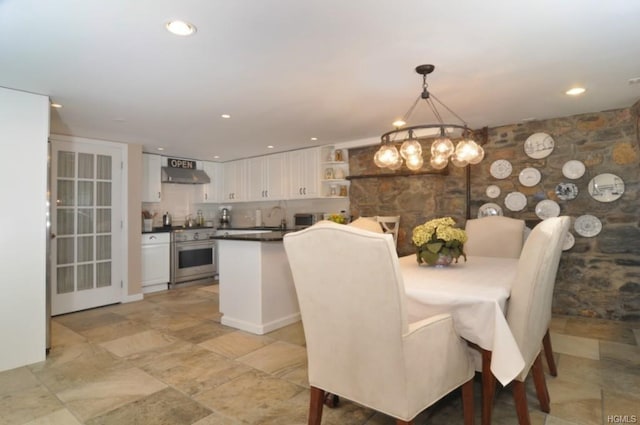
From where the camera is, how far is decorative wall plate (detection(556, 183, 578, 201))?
370 centimetres

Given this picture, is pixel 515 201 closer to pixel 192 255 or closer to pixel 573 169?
Result: pixel 573 169

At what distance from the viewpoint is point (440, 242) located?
2.38 meters

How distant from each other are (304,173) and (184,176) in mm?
2142

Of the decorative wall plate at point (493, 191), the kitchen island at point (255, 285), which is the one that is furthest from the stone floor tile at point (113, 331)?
the decorative wall plate at point (493, 191)

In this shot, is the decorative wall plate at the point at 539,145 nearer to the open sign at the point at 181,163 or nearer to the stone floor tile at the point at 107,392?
the stone floor tile at the point at 107,392

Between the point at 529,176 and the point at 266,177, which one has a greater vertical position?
the point at 266,177

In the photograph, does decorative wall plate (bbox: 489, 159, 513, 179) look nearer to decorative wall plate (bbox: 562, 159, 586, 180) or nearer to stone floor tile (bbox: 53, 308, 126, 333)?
decorative wall plate (bbox: 562, 159, 586, 180)

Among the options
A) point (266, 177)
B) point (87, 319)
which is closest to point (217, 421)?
point (87, 319)

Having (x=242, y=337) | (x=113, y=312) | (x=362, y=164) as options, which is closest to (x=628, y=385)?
(x=242, y=337)

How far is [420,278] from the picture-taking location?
206 centimetres

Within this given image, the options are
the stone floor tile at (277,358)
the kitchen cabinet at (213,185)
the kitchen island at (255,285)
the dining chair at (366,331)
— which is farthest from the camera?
the kitchen cabinet at (213,185)

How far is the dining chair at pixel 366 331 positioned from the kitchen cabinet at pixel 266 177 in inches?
166

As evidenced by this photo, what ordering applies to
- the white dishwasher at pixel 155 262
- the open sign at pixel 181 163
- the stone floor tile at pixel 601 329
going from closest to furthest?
the stone floor tile at pixel 601 329
the white dishwasher at pixel 155 262
the open sign at pixel 181 163

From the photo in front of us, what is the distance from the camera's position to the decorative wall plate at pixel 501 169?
405 cm
